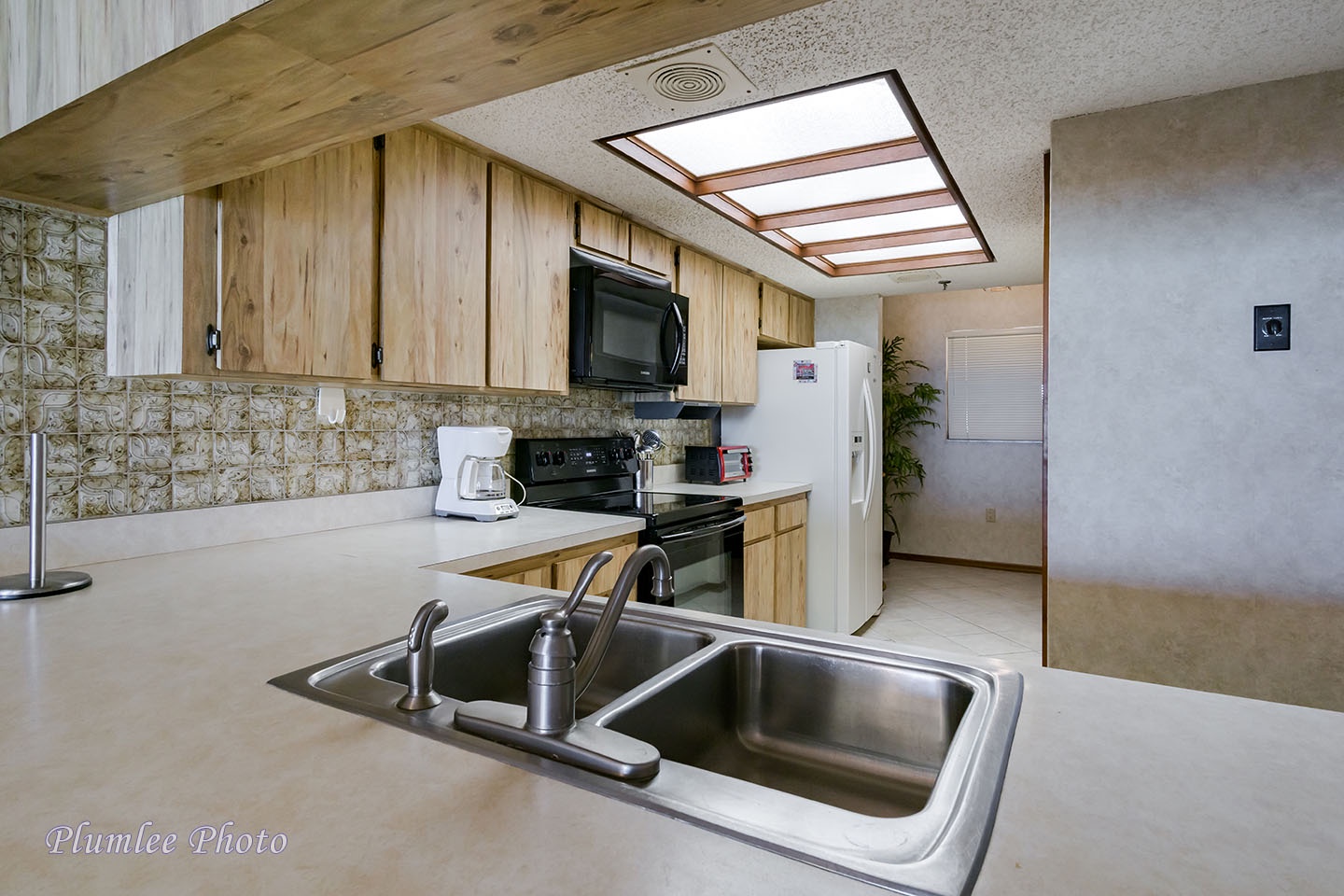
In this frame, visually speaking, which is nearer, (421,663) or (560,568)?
(421,663)

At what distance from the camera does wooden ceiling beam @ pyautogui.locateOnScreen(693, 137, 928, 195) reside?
2318 mm

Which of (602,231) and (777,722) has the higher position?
(602,231)

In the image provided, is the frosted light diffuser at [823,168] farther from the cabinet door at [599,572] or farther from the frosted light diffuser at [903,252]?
the cabinet door at [599,572]

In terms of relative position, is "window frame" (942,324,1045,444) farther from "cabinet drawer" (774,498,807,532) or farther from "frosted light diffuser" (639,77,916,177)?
"frosted light diffuser" (639,77,916,177)

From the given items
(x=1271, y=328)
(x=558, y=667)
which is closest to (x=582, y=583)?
(x=558, y=667)

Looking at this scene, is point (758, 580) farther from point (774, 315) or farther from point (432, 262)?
point (432, 262)

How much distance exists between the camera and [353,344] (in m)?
1.86

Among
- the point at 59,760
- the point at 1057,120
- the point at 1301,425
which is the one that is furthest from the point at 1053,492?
the point at 59,760

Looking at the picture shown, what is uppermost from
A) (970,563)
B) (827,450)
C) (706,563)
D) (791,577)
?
(827,450)

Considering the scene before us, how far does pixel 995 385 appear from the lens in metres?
5.65

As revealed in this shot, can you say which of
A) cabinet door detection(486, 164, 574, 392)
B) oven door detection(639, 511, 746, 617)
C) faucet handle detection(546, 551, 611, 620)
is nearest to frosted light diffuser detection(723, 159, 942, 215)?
cabinet door detection(486, 164, 574, 392)

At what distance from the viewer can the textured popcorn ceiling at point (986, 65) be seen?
5.16 ft

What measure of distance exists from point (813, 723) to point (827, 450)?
10.1 ft

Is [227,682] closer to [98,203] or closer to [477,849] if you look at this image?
[477,849]
